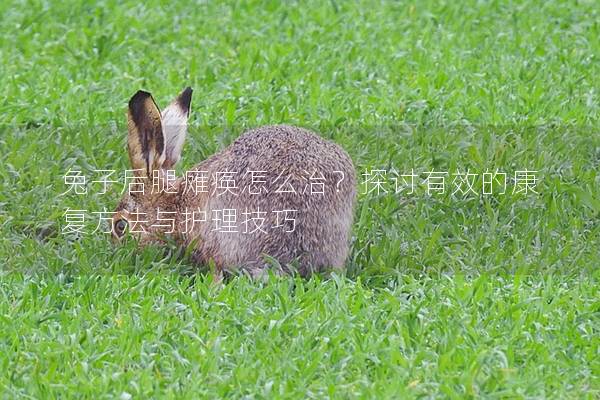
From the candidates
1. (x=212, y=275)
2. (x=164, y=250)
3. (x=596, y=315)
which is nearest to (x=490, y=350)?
(x=596, y=315)

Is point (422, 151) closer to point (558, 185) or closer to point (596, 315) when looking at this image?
point (558, 185)

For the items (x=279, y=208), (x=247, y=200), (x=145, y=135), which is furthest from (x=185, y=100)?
(x=279, y=208)

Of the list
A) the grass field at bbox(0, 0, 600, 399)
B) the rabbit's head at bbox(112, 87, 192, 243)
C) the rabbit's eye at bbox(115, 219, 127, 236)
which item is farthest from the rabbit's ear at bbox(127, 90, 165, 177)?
the grass field at bbox(0, 0, 600, 399)

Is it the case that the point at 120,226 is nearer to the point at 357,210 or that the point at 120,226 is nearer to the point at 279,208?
the point at 279,208

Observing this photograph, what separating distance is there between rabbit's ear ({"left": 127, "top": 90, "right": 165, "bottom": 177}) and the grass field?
17.0 inches

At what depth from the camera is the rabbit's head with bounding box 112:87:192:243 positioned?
6160mm

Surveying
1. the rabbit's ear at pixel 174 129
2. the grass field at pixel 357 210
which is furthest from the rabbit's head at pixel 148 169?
the grass field at pixel 357 210

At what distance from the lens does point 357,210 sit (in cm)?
666

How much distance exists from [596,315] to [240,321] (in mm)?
1453

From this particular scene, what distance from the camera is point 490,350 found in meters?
4.95

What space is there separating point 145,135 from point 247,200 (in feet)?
2.23

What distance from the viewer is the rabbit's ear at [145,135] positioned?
6.12m

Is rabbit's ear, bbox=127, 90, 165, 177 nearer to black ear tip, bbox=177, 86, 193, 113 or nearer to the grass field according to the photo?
black ear tip, bbox=177, 86, 193, 113

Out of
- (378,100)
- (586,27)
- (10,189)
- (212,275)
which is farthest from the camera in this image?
(586,27)
